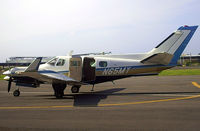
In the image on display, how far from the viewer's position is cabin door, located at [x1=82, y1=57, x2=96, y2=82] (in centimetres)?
1352

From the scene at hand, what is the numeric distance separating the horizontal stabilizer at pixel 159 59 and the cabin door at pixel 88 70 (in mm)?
3485

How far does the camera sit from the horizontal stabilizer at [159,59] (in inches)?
510

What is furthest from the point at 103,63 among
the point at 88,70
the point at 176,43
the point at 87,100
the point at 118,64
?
the point at 176,43

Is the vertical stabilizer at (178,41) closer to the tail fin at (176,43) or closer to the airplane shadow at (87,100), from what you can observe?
the tail fin at (176,43)

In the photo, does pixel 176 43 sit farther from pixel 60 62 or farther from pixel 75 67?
pixel 60 62

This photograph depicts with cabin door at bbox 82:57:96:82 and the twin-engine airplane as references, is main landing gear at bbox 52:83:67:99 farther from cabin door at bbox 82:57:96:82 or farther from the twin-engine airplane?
cabin door at bbox 82:57:96:82

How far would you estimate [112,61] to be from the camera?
13.9m

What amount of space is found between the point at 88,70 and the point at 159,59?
480 cm

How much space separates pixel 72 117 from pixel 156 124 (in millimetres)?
2978

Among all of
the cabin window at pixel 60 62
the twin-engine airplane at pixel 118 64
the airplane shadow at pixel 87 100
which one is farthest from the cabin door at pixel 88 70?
the cabin window at pixel 60 62

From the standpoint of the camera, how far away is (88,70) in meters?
13.7

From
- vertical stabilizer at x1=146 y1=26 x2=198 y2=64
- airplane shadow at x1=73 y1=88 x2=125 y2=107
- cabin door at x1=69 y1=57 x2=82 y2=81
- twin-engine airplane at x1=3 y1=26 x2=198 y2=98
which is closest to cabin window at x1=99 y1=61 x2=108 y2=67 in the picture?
twin-engine airplane at x1=3 y1=26 x2=198 y2=98

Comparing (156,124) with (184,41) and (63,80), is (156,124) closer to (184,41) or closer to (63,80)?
(63,80)

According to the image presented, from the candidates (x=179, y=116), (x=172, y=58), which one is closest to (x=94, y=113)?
(x=179, y=116)
